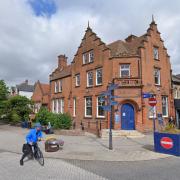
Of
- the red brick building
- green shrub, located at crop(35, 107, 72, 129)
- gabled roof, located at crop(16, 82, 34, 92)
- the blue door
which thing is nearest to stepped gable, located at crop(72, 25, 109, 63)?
the red brick building

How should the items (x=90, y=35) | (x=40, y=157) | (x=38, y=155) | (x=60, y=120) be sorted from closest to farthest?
(x=40, y=157) < (x=38, y=155) < (x=60, y=120) < (x=90, y=35)

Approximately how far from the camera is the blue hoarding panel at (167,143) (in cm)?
1164

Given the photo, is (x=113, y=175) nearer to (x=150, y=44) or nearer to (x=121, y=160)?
(x=121, y=160)

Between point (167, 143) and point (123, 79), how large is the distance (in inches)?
408

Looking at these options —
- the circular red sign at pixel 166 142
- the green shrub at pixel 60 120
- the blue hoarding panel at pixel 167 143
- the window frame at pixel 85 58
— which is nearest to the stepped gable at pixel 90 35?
the window frame at pixel 85 58

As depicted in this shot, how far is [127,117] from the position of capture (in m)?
21.9

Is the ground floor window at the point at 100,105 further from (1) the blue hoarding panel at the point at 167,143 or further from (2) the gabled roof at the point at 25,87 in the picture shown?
(2) the gabled roof at the point at 25,87

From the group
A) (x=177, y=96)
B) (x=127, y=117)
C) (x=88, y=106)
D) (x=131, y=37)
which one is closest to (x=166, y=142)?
(x=127, y=117)

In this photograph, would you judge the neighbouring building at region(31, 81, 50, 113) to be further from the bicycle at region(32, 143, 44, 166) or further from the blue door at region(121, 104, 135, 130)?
the bicycle at region(32, 143, 44, 166)

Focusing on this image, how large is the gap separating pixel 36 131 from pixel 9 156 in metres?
2.78

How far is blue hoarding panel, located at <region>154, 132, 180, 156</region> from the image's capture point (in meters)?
11.6

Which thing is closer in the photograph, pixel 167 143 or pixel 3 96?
pixel 167 143

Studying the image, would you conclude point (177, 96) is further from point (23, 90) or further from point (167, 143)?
point (23, 90)

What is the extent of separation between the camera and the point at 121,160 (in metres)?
10.9
